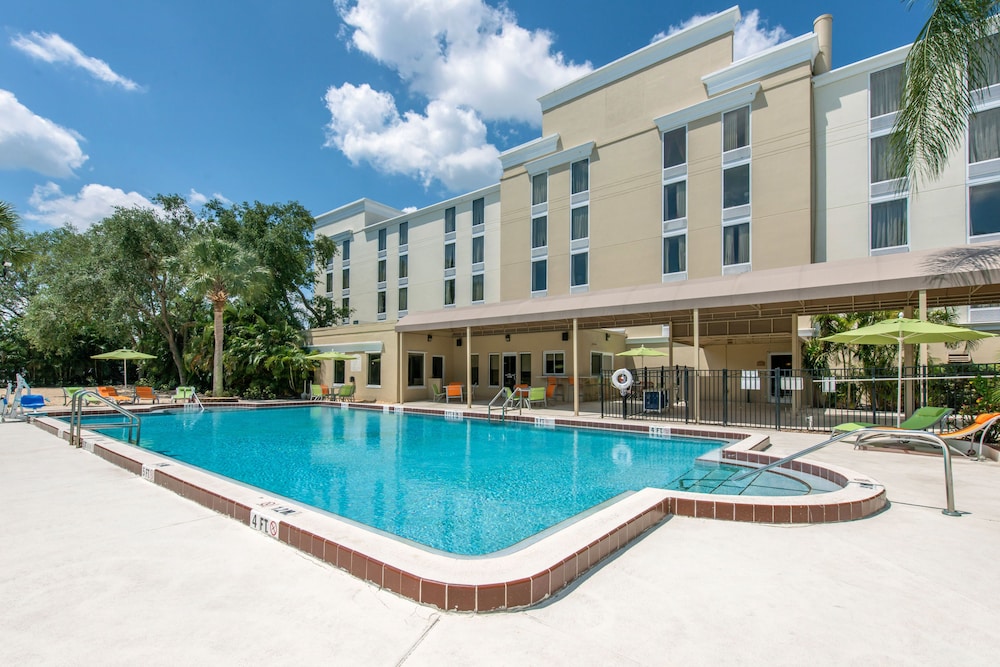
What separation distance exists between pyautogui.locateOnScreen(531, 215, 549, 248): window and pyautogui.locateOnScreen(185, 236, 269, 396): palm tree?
13.8 meters

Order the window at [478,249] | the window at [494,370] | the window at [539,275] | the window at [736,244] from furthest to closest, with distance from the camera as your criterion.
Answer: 1. the window at [478,249]
2. the window at [539,275]
3. the window at [494,370]
4. the window at [736,244]

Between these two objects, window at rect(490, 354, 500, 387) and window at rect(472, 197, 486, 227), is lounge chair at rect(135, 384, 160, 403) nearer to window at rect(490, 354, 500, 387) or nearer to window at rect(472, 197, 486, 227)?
window at rect(490, 354, 500, 387)

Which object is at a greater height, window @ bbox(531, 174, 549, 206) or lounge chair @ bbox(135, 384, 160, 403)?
window @ bbox(531, 174, 549, 206)

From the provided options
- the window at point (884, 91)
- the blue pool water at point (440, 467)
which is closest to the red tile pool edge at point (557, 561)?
the blue pool water at point (440, 467)

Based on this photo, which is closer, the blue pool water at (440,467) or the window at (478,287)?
the blue pool water at (440,467)

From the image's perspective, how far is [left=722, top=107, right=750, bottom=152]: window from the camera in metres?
20.3

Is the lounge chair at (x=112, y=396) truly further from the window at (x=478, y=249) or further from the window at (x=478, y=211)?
the window at (x=478, y=211)

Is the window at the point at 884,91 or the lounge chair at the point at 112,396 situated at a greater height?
the window at the point at 884,91

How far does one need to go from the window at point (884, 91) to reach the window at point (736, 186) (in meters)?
4.52

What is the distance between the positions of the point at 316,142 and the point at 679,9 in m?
17.8

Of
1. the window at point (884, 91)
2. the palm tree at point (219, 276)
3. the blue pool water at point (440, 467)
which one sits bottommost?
the blue pool water at point (440, 467)

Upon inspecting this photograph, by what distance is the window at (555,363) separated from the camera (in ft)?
63.8

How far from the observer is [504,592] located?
274 centimetres

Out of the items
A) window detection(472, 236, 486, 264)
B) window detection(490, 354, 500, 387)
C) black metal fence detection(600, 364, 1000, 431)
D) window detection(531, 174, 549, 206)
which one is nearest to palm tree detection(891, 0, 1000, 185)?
black metal fence detection(600, 364, 1000, 431)
